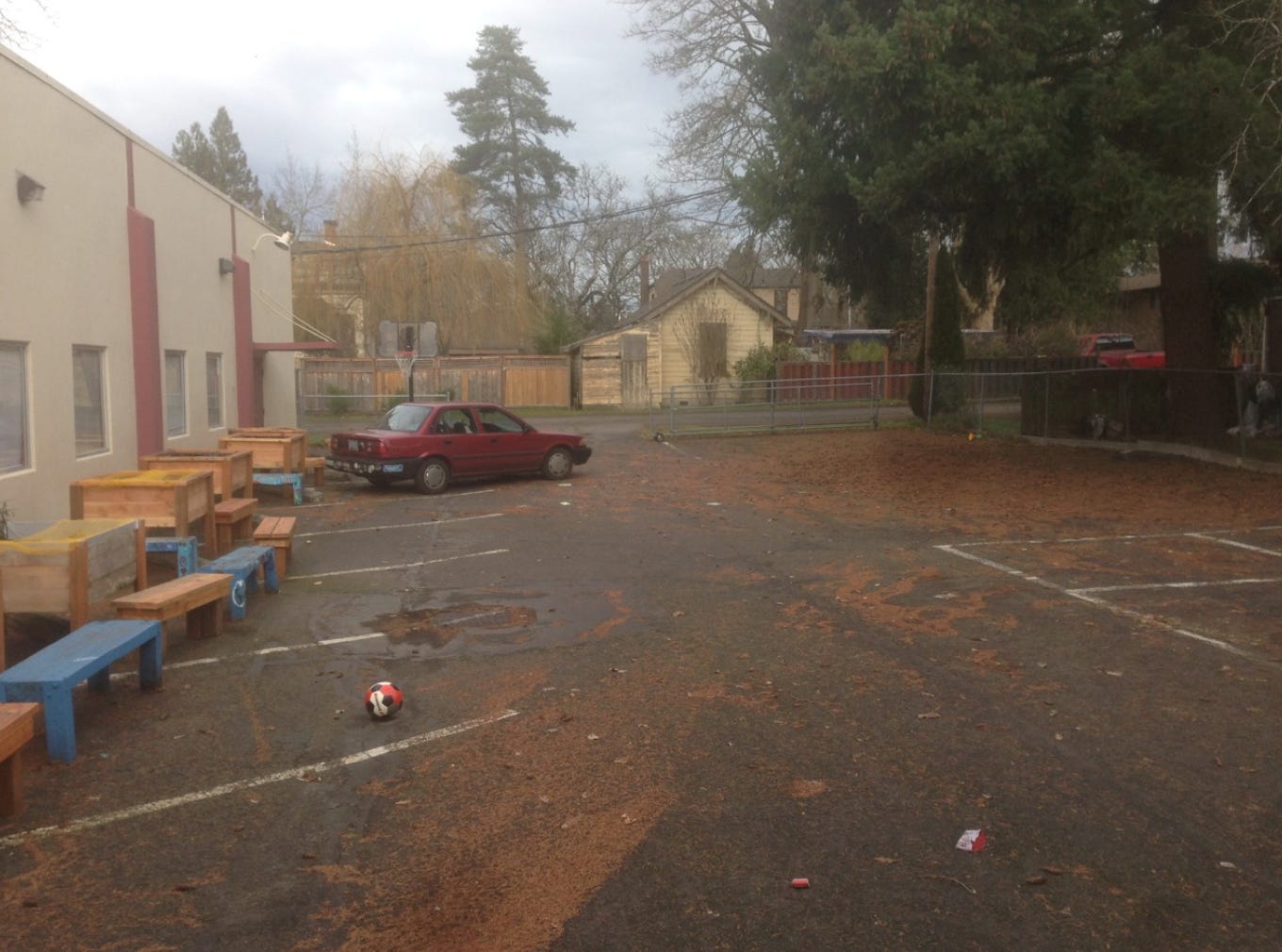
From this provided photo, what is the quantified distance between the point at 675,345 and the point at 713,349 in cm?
152

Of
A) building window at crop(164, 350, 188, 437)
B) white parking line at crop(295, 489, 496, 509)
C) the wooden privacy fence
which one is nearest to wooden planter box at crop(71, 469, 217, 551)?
building window at crop(164, 350, 188, 437)

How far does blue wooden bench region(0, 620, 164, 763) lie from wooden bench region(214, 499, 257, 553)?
5.31m

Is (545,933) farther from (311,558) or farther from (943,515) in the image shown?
(943,515)

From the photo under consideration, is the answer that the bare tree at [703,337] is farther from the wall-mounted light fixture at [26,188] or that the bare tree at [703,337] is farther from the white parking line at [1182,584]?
the white parking line at [1182,584]

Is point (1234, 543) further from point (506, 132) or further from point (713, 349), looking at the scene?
point (506, 132)

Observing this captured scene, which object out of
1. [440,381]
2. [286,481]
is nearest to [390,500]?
[286,481]

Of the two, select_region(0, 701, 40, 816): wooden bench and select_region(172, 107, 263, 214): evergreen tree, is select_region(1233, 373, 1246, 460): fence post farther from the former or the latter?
select_region(172, 107, 263, 214): evergreen tree

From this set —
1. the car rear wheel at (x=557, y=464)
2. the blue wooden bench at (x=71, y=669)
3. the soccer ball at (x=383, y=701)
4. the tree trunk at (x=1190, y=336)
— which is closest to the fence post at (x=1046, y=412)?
the tree trunk at (x=1190, y=336)

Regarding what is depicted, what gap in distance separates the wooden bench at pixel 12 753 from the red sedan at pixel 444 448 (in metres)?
12.9

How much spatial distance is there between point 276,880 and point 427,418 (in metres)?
14.4

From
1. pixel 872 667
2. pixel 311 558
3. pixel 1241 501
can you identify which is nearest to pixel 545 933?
pixel 872 667

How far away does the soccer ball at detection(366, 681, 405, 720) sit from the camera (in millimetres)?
6613

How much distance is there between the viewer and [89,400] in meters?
13.4

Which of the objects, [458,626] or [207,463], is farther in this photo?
[207,463]
